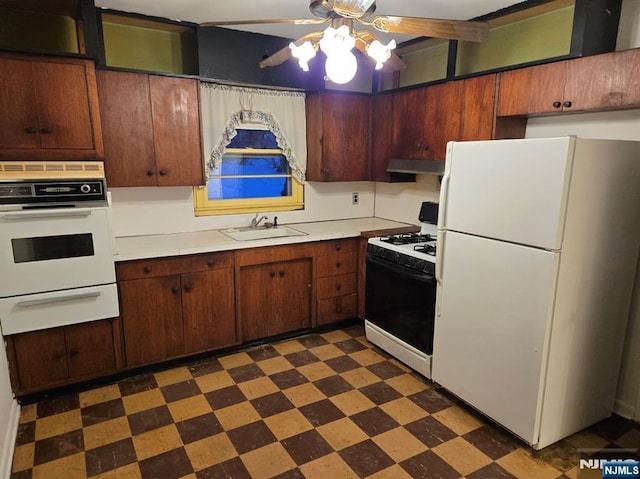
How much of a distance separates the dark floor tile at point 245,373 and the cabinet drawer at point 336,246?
3.33ft

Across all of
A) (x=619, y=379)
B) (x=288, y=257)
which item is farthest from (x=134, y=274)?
(x=619, y=379)

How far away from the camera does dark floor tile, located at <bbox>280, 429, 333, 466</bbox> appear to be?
2.12 m

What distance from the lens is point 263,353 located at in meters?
3.23

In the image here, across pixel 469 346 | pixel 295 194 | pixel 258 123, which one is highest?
pixel 258 123

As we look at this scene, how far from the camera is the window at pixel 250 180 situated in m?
3.50

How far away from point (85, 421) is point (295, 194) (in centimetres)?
237

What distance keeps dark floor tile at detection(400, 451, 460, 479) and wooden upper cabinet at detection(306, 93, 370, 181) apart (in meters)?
2.35

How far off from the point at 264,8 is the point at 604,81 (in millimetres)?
2015

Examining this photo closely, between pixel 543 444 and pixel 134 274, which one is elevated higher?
pixel 134 274

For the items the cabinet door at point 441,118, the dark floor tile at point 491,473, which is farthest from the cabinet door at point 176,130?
the dark floor tile at point 491,473

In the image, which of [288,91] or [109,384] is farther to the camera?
[288,91]

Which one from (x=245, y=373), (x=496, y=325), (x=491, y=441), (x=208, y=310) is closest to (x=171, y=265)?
(x=208, y=310)

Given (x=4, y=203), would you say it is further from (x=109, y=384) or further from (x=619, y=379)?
(x=619, y=379)

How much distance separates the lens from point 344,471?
6.65 ft
